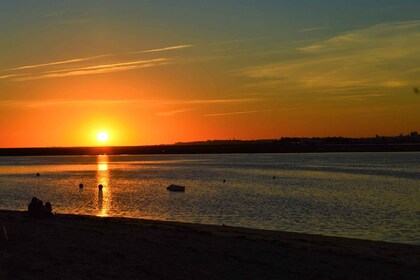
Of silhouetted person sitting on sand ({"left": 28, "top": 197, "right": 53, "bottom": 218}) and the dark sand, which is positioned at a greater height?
silhouetted person sitting on sand ({"left": 28, "top": 197, "right": 53, "bottom": 218})

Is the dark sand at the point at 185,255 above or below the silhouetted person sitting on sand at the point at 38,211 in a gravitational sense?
below

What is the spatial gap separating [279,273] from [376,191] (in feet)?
165

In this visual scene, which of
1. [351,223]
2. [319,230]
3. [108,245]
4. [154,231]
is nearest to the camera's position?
[108,245]

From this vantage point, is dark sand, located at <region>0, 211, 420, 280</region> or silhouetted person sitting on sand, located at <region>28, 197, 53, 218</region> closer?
dark sand, located at <region>0, 211, 420, 280</region>

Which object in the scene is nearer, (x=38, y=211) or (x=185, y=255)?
(x=185, y=255)

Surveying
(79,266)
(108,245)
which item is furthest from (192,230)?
(79,266)

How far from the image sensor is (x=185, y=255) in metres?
18.1

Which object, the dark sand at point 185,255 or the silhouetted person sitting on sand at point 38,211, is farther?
the silhouetted person sitting on sand at point 38,211

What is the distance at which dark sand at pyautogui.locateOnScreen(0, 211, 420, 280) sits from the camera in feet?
50.7

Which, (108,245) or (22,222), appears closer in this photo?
(108,245)

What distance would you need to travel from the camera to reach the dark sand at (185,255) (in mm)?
15445

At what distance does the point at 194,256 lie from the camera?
18.0 metres

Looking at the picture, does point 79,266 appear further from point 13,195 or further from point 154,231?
point 13,195

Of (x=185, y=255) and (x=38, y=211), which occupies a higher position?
(x=38, y=211)
